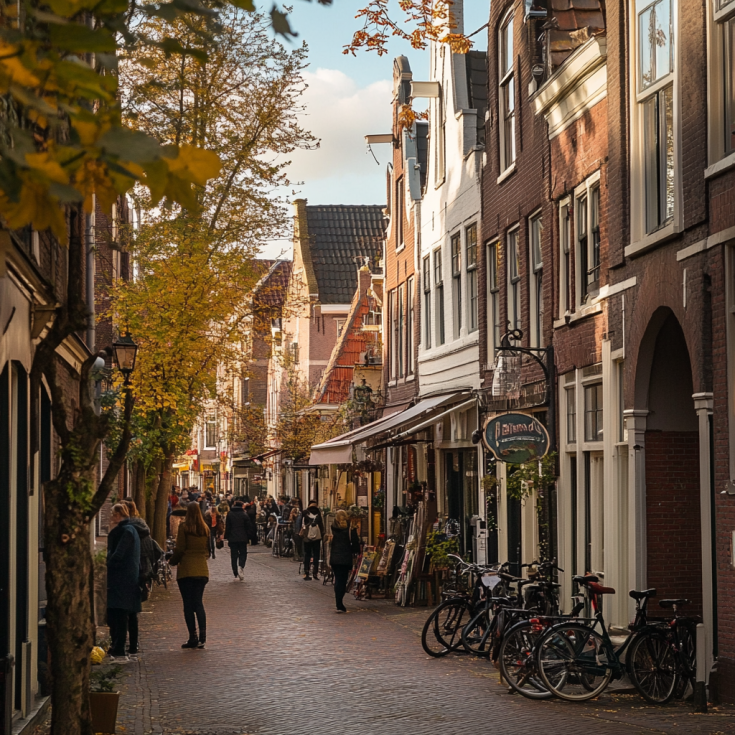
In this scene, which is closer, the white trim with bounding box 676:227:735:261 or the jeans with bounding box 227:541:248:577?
the white trim with bounding box 676:227:735:261

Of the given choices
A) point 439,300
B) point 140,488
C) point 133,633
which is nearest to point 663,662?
point 133,633

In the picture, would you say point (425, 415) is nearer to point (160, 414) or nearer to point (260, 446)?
point (160, 414)

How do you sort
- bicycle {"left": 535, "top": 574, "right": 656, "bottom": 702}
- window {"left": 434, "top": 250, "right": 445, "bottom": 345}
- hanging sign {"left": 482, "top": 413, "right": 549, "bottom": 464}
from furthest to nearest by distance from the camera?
1. window {"left": 434, "top": 250, "right": 445, "bottom": 345}
2. hanging sign {"left": 482, "top": 413, "right": 549, "bottom": 464}
3. bicycle {"left": 535, "top": 574, "right": 656, "bottom": 702}

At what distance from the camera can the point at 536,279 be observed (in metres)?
19.0

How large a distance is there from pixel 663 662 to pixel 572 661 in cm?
82

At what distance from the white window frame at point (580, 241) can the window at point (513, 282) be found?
3.23 m

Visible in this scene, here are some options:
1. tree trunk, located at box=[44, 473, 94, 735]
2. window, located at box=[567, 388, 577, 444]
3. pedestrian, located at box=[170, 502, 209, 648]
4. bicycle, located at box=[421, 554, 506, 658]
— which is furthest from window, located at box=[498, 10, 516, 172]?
tree trunk, located at box=[44, 473, 94, 735]

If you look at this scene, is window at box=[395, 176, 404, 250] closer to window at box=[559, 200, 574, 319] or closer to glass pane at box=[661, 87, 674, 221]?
window at box=[559, 200, 574, 319]

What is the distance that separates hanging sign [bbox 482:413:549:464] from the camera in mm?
16016

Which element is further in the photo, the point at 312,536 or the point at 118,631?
the point at 312,536

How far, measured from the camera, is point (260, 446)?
4666cm

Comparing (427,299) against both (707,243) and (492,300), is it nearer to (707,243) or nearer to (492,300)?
(492,300)

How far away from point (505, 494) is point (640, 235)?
7.11 meters

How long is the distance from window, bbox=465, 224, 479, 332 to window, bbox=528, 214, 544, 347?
3921mm
